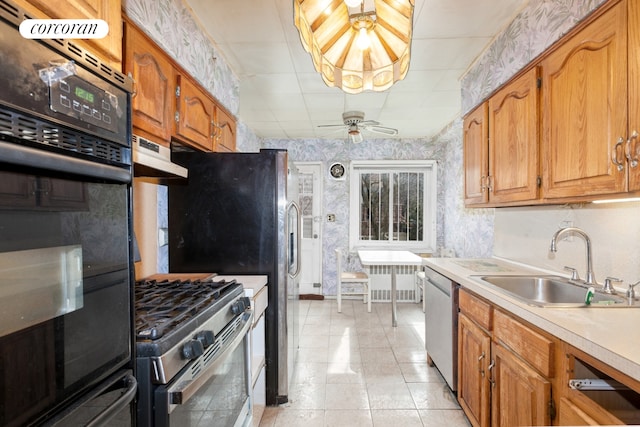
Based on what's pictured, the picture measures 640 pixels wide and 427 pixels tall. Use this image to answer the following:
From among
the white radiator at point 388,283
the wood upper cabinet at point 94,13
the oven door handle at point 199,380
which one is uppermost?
the wood upper cabinet at point 94,13

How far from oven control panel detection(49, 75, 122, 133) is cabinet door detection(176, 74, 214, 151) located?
1.08 metres

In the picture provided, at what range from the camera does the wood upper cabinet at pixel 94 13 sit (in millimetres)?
749

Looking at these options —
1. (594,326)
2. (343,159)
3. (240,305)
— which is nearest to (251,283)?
(240,305)

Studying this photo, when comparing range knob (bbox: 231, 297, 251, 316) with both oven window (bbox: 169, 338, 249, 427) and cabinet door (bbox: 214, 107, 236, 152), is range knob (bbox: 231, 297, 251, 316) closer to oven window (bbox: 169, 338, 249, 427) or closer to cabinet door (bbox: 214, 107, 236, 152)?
oven window (bbox: 169, 338, 249, 427)

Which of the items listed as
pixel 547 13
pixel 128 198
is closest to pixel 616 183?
pixel 547 13

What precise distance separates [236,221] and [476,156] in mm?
1915

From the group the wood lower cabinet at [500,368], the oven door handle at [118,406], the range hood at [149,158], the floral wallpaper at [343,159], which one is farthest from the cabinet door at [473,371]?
the floral wallpaper at [343,159]

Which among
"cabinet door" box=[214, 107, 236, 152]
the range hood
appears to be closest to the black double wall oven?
the range hood

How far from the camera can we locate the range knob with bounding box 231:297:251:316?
4.61 ft

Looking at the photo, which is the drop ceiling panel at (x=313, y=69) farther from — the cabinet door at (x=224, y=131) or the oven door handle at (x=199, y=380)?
the oven door handle at (x=199, y=380)

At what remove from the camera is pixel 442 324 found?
2.33 m

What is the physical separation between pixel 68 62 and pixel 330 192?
171 inches

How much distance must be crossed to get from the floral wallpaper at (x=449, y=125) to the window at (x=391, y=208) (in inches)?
7.8

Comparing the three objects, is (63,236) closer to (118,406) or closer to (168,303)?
(118,406)
